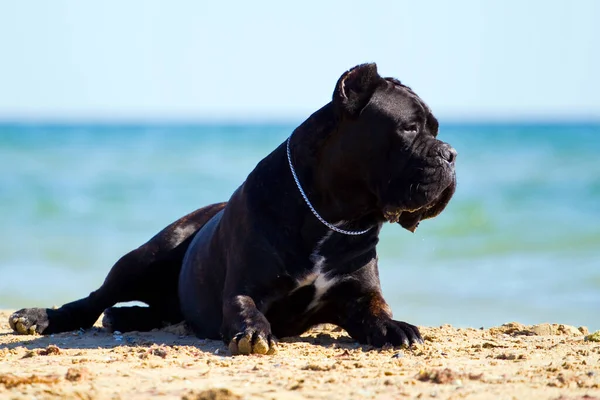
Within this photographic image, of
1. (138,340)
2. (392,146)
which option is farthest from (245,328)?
(392,146)

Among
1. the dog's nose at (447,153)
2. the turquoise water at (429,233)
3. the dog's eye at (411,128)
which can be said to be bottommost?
the dog's nose at (447,153)

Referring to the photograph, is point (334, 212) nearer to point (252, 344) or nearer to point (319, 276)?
→ point (319, 276)

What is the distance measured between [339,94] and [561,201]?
44.7 ft

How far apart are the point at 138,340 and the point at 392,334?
154 centimetres

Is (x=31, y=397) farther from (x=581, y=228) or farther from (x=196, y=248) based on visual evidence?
(x=581, y=228)

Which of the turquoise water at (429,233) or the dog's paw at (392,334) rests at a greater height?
the turquoise water at (429,233)

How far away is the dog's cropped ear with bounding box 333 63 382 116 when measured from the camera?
5.59 m

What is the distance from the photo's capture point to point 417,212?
5.71m

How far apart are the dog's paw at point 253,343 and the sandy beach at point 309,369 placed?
0.09 meters

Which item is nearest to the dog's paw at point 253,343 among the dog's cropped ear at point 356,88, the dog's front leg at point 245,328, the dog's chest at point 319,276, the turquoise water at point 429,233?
the dog's front leg at point 245,328

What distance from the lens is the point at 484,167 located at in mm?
27594

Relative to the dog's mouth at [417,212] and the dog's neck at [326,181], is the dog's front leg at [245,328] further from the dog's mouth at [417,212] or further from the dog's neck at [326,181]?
the dog's mouth at [417,212]

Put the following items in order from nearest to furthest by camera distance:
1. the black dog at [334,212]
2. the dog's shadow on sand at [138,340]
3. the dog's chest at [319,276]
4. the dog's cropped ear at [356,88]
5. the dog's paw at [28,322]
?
the black dog at [334,212] < the dog's cropped ear at [356,88] < the dog's chest at [319,276] < the dog's shadow on sand at [138,340] < the dog's paw at [28,322]

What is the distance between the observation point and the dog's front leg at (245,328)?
17.5 ft
